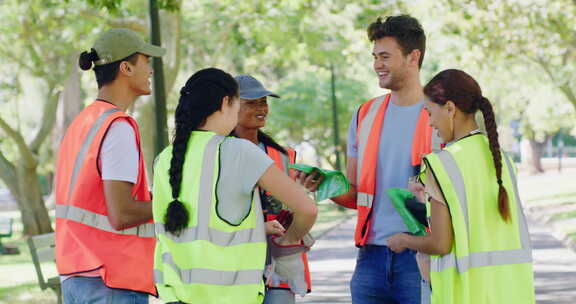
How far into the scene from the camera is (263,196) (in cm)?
498

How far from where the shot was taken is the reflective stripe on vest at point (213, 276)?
13.5 feet

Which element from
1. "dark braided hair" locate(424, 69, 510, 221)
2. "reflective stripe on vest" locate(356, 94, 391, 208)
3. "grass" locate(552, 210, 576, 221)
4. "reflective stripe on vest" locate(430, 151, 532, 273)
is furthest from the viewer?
"grass" locate(552, 210, 576, 221)

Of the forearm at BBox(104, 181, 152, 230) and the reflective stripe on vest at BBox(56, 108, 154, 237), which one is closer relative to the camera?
the forearm at BBox(104, 181, 152, 230)

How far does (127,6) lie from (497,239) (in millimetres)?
20479

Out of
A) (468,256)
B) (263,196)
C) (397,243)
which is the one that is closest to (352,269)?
(263,196)

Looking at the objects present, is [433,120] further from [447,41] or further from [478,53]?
[447,41]

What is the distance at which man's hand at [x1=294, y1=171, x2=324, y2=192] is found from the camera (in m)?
4.87

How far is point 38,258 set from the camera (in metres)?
9.30

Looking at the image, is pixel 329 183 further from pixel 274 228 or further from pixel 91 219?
pixel 91 219

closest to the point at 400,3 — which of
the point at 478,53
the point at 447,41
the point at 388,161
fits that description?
the point at 478,53

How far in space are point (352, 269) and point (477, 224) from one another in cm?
1228

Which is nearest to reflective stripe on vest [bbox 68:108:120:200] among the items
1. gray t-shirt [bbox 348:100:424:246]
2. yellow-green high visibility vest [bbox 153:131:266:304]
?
yellow-green high visibility vest [bbox 153:131:266:304]

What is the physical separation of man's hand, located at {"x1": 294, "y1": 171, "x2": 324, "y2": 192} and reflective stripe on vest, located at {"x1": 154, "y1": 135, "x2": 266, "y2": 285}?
2.37 ft

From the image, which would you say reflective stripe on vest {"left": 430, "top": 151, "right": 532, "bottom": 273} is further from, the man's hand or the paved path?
the paved path
